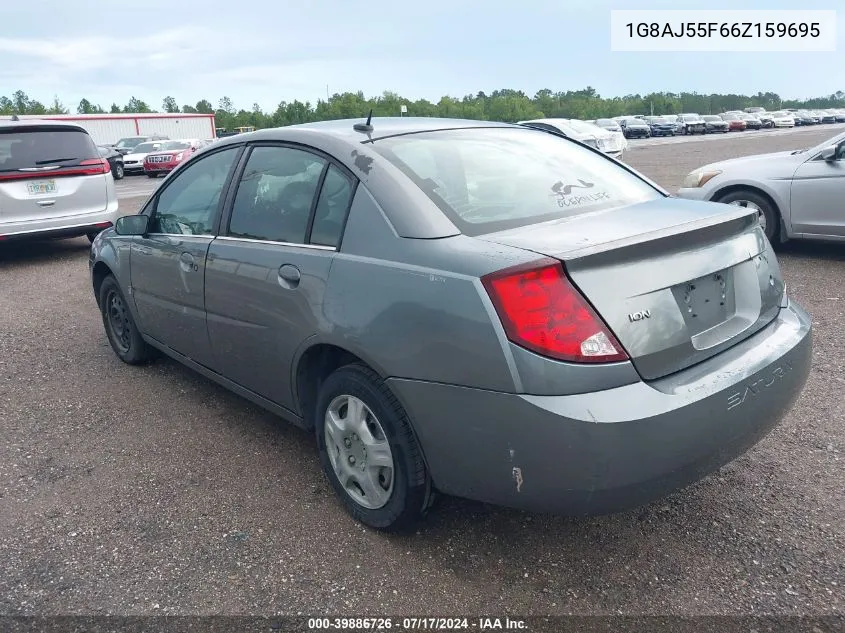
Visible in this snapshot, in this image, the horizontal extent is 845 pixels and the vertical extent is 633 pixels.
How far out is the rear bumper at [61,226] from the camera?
848cm

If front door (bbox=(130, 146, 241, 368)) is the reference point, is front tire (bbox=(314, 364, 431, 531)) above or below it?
below

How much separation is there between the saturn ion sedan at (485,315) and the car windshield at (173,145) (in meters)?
25.8

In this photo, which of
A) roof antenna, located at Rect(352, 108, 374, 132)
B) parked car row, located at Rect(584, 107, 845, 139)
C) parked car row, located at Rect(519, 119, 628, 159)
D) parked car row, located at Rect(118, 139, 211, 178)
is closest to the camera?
roof antenna, located at Rect(352, 108, 374, 132)

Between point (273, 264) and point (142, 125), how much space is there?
5259cm

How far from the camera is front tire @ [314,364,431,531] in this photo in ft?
8.45

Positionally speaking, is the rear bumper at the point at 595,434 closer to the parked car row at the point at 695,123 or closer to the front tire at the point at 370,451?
the front tire at the point at 370,451

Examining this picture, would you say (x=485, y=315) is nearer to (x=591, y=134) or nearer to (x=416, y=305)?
(x=416, y=305)

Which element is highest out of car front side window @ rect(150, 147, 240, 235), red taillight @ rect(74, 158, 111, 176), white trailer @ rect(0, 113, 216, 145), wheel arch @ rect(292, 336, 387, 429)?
white trailer @ rect(0, 113, 216, 145)

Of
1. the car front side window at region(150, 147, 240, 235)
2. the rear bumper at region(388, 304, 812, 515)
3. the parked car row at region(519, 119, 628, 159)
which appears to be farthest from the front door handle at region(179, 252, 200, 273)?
the parked car row at region(519, 119, 628, 159)

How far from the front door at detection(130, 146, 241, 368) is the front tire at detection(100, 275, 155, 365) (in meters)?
0.38

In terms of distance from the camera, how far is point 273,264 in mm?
3064

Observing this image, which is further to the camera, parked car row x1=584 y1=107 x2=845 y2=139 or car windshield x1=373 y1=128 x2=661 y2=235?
parked car row x1=584 y1=107 x2=845 y2=139

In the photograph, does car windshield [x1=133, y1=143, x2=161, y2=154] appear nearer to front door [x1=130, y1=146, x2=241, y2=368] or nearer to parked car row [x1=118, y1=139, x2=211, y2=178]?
parked car row [x1=118, y1=139, x2=211, y2=178]

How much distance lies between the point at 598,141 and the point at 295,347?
16212mm
